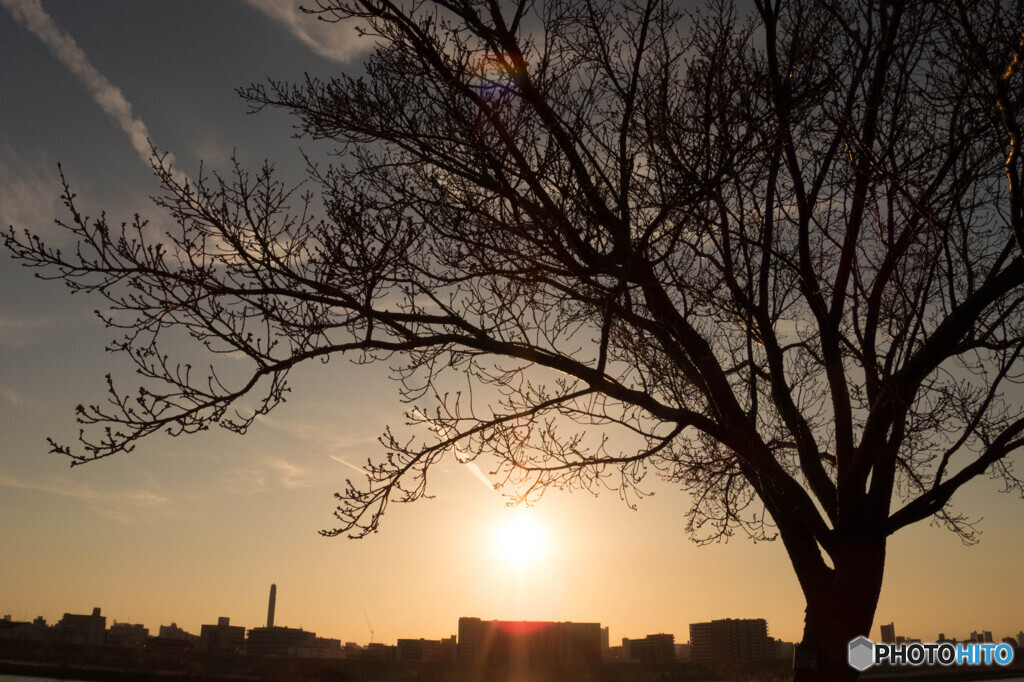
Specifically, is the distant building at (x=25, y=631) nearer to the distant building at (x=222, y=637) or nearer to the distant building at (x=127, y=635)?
the distant building at (x=127, y=635)

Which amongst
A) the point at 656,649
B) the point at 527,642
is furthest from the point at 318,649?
the point at 656,649

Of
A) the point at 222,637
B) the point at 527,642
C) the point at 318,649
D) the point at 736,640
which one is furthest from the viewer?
the point at 222,637

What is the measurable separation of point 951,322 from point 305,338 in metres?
4.60

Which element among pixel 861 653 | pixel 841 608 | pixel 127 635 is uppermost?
pixel 841 608

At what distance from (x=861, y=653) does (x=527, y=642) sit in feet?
369

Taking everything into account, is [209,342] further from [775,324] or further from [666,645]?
[666,645]

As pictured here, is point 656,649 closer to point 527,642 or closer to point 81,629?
point 527,642

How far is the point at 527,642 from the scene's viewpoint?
109125 millimetres

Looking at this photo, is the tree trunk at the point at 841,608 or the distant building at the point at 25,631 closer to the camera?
the tree trunk at the point at 841,608

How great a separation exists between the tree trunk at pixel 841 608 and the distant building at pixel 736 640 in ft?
388

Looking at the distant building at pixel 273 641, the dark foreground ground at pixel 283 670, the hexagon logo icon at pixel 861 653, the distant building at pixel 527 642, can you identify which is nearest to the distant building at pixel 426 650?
the distant building at pixel 527 642

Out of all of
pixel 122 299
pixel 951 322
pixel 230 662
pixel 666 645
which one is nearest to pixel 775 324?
pixel 951 322

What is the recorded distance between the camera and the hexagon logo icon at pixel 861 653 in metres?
5.27

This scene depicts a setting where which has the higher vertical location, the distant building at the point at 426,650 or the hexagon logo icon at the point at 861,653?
the hexagon logo icon at the point at 861,653
